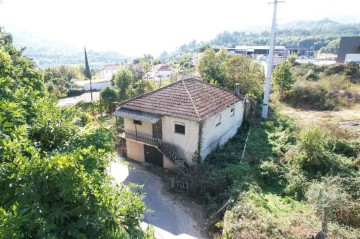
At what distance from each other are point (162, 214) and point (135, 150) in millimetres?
7210

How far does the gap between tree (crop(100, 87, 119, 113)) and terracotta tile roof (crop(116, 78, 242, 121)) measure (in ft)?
39.5

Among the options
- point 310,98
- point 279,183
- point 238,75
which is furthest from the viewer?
point 310,98

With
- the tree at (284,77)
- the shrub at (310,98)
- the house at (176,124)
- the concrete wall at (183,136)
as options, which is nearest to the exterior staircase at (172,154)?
the house at (176,124)

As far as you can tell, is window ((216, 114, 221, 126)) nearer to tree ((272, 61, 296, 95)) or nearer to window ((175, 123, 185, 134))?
window ((175, 123, 185, 134))

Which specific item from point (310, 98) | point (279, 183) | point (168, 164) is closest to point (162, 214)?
point (168, 164)

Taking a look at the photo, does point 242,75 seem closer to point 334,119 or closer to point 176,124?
point 334,119

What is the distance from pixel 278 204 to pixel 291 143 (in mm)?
7774

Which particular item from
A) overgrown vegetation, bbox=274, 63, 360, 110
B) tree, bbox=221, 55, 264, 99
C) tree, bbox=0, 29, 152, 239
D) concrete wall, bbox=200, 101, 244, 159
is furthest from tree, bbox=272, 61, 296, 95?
tree, bbox=0, 29, 152, 239

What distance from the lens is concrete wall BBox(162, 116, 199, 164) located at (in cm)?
1733

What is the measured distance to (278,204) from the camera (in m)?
13.5

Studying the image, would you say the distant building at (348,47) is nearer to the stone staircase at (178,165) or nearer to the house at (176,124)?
the house at (176,124)

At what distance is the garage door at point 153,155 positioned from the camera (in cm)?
1925

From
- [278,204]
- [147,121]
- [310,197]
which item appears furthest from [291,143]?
[147,121]

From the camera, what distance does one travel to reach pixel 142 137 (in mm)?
19016
